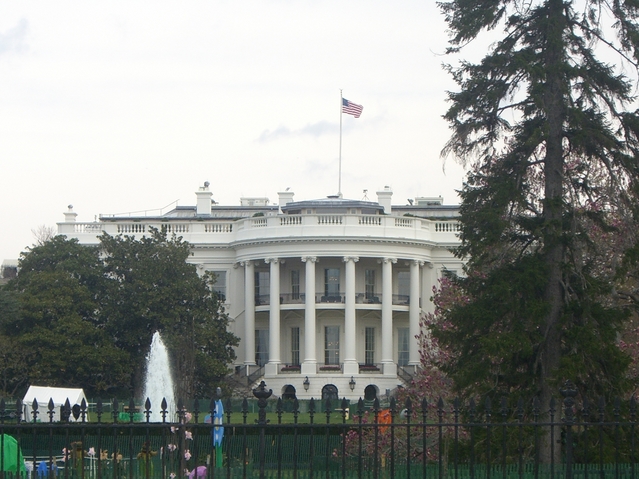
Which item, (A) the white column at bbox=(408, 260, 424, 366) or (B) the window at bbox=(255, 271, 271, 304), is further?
(B) the window at bbox=(255, 271, 271, 304)

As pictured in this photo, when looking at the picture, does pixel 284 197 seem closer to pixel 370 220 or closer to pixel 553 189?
pixel 370 220

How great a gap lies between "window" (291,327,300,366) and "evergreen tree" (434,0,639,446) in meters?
47.8

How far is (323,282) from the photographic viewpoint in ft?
240

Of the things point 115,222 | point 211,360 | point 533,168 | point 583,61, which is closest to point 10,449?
point 533,168

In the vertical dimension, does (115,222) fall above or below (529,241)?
above

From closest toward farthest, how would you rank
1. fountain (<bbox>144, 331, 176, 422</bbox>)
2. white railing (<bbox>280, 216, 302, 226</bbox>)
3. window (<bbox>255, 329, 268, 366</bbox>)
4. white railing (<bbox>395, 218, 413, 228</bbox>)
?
fountain (<bbox>144, 331, 176, 422</bbox>) → white railing (<bbox>280, 216, 302, 226</bbox>) → white railing (<bbox>395, 218, 413, 228</bbox>) → window (<bbox>255, 329, 268, 366</bbox>)

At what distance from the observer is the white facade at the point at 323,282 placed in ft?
228

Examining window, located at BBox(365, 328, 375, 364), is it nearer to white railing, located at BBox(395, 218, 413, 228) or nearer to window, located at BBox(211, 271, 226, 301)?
→ white railing, located at BBox(395, 218, 413, 228)

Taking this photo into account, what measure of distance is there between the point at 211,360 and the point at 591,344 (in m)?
38.3

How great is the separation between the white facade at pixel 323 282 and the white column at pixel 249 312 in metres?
0.05

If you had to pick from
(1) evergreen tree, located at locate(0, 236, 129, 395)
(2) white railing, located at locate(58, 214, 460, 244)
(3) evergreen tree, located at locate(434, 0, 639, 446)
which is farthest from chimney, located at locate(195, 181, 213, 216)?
(3) evergreen tree, located at locate(434, 0, 639, 446)

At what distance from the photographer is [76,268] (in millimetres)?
63656

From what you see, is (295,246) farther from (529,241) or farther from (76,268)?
(529,241)

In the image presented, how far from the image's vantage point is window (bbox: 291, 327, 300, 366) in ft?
239
